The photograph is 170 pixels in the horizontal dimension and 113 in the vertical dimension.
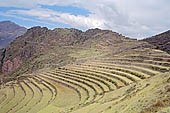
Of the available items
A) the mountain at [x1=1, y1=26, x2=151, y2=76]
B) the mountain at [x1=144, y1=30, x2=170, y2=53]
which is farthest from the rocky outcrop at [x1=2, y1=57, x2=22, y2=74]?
the mountain at [x1=144, y1=30, x2=170, y2=53]

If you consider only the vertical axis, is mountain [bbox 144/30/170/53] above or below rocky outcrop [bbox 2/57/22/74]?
above

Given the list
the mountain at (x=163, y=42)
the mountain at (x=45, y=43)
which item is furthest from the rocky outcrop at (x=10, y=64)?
the mountain at (x=163, y=42)

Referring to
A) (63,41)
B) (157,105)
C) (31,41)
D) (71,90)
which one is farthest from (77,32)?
(157,105)

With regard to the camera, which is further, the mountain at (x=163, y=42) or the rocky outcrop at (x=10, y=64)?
the rocky outcrop at (x=10, y=64)

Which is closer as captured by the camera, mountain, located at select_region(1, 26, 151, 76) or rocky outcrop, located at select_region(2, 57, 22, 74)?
mountain, located at select_region(1, 26, 151, 76)

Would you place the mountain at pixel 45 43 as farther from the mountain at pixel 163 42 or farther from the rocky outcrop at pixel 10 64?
the mountain at pixel 163 42

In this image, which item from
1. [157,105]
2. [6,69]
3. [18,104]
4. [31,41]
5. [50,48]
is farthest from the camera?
[31,41]

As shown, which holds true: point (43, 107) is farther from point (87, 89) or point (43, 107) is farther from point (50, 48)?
point (50, 48)

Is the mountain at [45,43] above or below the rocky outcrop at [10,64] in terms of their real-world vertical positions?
above

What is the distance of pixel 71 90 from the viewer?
157ft

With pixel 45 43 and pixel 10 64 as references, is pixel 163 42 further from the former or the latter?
pixel 10 64

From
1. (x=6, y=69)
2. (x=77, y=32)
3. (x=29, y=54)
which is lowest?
(x=6, y=69)

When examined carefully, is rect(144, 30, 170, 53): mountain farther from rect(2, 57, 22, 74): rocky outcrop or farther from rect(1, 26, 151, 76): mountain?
rect(2, 57, 22, 74): rocky outcrop

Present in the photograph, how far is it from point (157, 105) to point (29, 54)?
159552 millimetres
